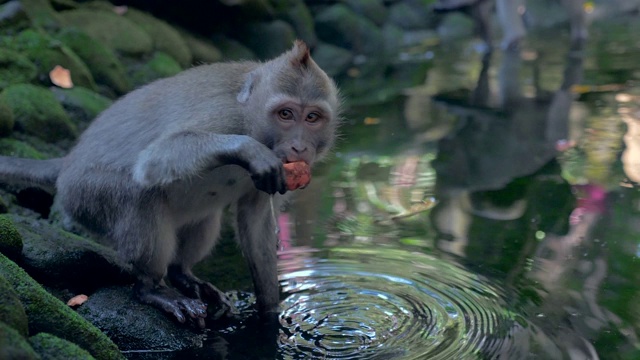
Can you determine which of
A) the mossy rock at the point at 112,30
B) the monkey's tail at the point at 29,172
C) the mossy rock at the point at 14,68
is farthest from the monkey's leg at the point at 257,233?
the mossy rock at the point at 112,30

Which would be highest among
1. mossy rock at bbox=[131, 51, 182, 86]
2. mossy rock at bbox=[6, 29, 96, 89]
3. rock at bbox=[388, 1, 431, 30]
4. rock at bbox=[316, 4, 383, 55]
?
rock at bbox=[388, 1, 431, 30]

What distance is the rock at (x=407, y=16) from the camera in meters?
17.9

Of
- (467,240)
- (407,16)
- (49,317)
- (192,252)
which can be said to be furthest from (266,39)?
(49,317)

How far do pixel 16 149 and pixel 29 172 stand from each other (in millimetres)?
920

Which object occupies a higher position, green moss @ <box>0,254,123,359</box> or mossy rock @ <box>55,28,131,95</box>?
mossy rock @ <box>55,28,131,95</box>

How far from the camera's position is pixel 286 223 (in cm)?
611

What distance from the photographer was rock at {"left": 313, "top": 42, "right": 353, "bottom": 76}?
47.1ft

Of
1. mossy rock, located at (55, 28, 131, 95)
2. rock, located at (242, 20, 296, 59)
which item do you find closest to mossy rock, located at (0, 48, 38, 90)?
mossy rock, located at (55, 28, 131, 95)

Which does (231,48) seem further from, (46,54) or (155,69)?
(46,54)

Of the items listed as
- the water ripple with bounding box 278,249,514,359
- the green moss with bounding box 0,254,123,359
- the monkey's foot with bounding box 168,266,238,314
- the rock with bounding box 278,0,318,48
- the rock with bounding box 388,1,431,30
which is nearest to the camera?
the green moss with bounding box 0,254,123,359

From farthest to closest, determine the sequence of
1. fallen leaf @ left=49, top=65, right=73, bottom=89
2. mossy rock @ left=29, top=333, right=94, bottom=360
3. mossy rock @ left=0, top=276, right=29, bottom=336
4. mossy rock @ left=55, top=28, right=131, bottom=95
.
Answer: mossy rock @ left=55, top=28, right=131, bottom=95
fallen leaf @ left=49, top=65, right=73, bottom=89
mossy rock @ left=29, top=333, right=94, bottom=360
mossy rock @ left=0, top=276, right=29, bottom=336

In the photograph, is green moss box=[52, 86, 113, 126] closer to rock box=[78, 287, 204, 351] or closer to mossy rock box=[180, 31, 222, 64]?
rock box=[78, 287, 204, 351]

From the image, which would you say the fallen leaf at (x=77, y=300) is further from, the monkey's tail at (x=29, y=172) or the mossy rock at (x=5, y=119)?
the mossy rock at (x=5, y=119)

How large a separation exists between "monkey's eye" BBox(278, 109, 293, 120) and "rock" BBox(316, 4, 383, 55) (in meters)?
11.3
